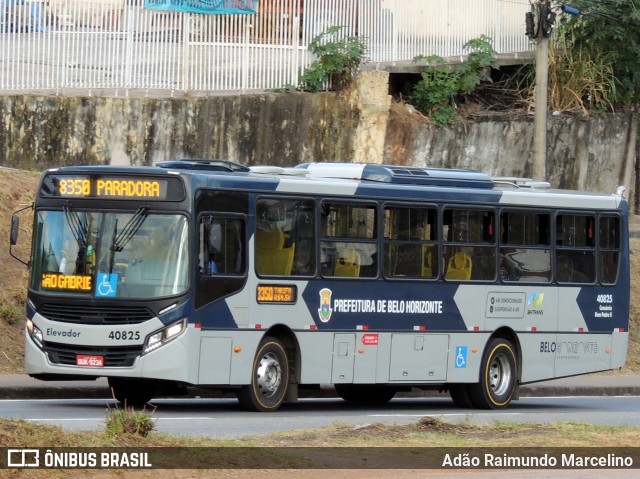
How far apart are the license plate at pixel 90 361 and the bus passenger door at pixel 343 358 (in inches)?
119

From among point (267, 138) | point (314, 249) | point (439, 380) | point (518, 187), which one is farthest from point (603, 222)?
point (267, 138)

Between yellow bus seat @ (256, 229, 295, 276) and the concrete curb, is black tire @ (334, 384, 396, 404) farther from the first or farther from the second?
yellow bus seat @ (256, 229, 295, 276)

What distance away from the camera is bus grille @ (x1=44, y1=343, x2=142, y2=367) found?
53.3 feet

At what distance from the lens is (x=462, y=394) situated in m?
19.9

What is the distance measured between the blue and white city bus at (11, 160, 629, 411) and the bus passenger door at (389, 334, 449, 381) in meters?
0.02

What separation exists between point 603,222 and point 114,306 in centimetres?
835

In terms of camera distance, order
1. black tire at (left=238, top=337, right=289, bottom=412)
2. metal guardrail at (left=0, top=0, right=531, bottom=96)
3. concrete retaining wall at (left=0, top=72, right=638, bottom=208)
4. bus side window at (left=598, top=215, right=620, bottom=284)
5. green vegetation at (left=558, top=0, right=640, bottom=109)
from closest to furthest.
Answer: black tire at (left=238, top=337, right=289, bottom=412), bus side window at (left=598, top=215, right=620, bottom=284), concrete retaining wall at (left=0, top=72, right=638, bottom=208), metal guardrail at (left=0, top=0, right=531, bottom=96), green vegetation at (left=558, top=0, right=640, bottom=109)

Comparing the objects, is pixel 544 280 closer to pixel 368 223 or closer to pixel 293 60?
pixel 368 223

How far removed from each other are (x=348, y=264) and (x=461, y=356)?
7.42ft

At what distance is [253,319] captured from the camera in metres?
17.0

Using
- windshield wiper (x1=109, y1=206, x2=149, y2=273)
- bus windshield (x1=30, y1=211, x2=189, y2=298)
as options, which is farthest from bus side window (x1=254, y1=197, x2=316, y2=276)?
windshield wiper (x1=109, y1=206, x2=149, y2=273)

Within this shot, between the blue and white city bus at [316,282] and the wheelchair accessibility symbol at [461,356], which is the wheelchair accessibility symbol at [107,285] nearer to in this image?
the blue and white city bus at [316,282]

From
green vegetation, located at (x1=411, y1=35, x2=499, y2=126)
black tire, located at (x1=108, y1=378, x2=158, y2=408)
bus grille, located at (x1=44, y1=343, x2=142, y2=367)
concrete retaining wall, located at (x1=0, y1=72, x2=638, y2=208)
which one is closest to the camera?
bus grille, located at (x1=44, y1=343, x2=142, y2=367)

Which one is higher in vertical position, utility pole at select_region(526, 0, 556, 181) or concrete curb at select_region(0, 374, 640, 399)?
utility pole at select_region(526, 0, 556, 181)
